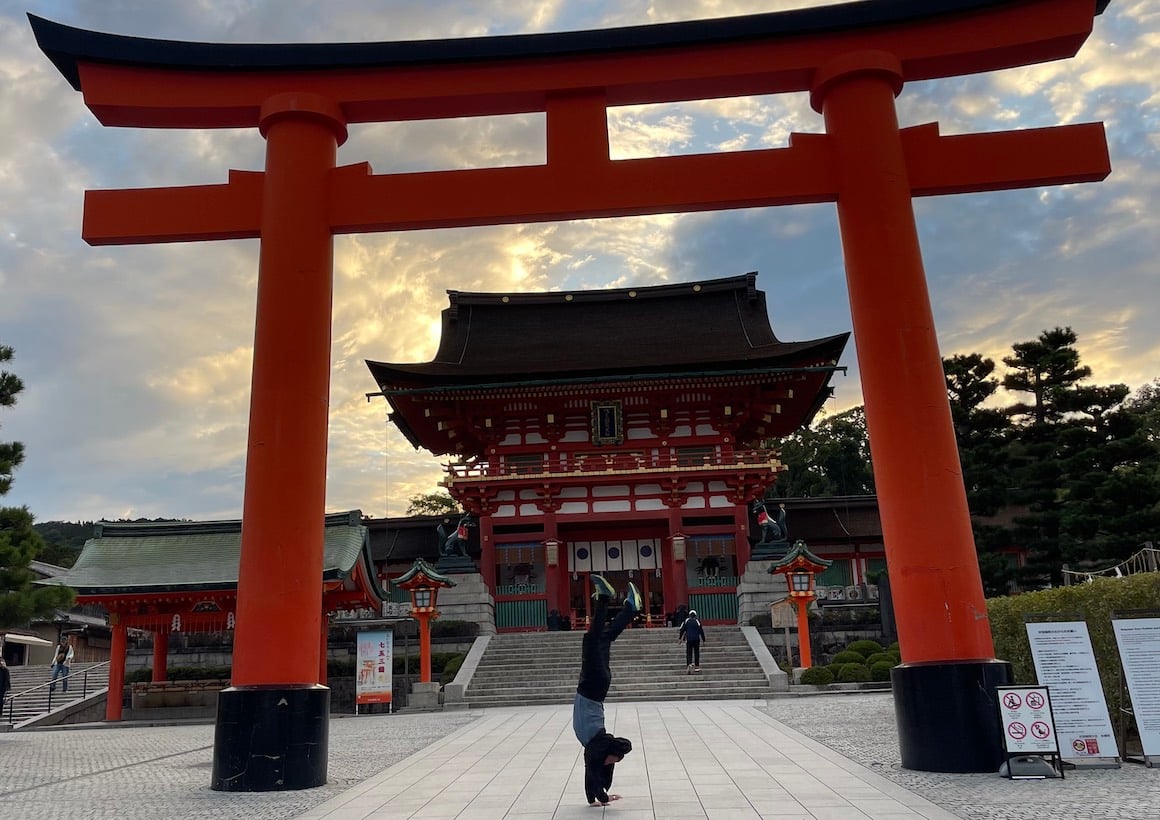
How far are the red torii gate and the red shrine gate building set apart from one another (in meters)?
16.8

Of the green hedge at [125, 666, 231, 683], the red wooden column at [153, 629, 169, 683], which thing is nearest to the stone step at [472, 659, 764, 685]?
the green hedge at [125, 666, 231, 683]

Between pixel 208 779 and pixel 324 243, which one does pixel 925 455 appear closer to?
pixel 324 243

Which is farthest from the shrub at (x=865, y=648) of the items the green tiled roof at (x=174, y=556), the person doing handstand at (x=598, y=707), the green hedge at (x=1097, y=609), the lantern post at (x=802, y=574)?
the person doing handstand at (x=598, y=707)

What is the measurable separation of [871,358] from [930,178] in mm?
1990

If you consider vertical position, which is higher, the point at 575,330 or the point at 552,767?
the point at 575,330

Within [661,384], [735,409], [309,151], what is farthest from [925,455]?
[735,409]

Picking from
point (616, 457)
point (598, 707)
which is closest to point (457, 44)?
point (598, 707)

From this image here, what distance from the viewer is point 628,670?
67.1 ft

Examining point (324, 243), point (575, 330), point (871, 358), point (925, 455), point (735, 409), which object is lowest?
point (925, 455)

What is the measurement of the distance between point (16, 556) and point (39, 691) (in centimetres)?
1047

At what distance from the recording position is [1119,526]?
22.3 m

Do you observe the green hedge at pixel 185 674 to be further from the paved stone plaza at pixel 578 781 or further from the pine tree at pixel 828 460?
the pine tree at pixel 828 460

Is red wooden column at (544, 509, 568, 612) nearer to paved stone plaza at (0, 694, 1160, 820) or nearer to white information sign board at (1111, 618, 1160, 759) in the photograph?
paved stone plaza at (0, 694, 1160, 820)

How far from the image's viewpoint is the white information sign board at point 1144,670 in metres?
7.32
